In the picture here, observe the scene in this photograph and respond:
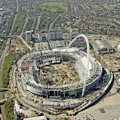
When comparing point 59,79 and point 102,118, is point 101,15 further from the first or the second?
point 102,118

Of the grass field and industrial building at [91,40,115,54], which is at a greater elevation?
the grass field

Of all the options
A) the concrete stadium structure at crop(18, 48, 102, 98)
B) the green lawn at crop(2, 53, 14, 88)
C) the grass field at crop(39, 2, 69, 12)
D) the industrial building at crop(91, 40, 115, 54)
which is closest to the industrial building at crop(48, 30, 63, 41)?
the industrial building at crop(91, 40, 115, 54)

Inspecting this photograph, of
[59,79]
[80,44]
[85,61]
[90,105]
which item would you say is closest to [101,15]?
[80,44]

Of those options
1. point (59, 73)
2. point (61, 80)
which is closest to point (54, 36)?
point (59, 73)

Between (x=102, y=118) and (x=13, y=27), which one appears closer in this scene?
(x=102, y=118)

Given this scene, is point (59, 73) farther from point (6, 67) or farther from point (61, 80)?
point (6, 67)

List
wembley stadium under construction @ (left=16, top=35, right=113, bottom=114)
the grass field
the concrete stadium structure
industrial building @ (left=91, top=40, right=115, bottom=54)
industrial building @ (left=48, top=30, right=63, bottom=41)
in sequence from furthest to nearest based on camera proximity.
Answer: the grass field < industrial building @ (left=48, top=30, right=63, bottom=41) < industrial building @ (left=91, top=40, right=115, bottom=54) < the concrete stadium structure < wembley stadium under construction @ (left=16, top=35, right=113, bottom=114)

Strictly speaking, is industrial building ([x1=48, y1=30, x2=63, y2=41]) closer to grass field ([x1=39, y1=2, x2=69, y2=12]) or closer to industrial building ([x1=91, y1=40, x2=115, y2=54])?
industrial building ([x1=91, y1=40, x2=115, y2=54])

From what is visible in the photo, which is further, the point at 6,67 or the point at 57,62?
the point at 57,62
